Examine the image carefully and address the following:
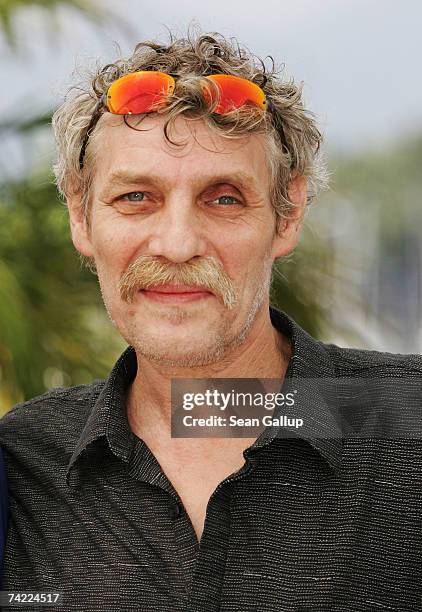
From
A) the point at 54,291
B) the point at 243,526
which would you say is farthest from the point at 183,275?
the point at 54,291

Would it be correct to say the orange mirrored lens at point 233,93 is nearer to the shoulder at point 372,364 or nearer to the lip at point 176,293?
the lip at point 176,293

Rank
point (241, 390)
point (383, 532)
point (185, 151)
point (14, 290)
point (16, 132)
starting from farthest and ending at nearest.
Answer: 1. point (16, 132)
2. point (14, 290)
3. point (241, 390)
4. point (185, 151)
5. point (383, 532)

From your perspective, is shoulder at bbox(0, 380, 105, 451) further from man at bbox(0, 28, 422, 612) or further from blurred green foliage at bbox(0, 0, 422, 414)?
blurred green foliage at bbox(0, 0, 422, 414)

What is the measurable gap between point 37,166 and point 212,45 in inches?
77.4

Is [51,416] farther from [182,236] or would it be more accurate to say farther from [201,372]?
[182,236]

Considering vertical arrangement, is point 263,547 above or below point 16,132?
below

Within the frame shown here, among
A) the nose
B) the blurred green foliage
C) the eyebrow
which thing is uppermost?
the blurred green foliage

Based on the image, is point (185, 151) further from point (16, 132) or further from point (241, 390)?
point (16, 132)

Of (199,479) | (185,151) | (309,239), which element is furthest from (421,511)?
(309,239)

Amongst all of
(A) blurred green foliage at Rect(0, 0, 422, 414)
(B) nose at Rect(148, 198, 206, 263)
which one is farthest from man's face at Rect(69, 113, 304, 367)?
(A) blurred green foliage at Rect(0, 0, 422, 414)

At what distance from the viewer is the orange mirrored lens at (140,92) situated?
205 cm

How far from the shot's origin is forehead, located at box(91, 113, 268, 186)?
79.0 inches

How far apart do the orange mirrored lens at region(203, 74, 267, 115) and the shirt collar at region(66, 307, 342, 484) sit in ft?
1.74

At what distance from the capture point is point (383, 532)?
1.88 metres
